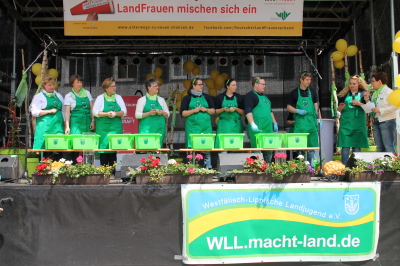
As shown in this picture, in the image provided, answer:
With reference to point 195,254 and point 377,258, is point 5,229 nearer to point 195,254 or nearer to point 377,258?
point 195,254

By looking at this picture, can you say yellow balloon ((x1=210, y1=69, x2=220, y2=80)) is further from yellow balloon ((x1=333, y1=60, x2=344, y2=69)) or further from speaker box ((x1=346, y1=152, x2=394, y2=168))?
speaker box ((x1=346, y1=152, x2=394, y2=168))

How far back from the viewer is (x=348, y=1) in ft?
23.7

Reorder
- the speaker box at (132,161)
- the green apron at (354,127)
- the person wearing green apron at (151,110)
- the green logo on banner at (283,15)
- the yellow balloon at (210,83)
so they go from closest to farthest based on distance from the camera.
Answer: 1. the speaker box at (132,161)
2. the person wearing green apron at (151,110)
3. the green apron at (354,127)
4. the green logo on banner at (283,15)
5. the yellow balloon at (210,83)

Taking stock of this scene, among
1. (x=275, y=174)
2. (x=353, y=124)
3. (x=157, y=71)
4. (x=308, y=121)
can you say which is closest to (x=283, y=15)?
(x=308, y=121)

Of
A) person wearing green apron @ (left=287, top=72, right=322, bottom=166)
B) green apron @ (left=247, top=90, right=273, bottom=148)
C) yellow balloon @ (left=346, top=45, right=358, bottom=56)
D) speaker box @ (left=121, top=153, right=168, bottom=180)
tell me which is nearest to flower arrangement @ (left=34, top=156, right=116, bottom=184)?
speaker box @ (left=121, top=153, right=168, bottom=180)

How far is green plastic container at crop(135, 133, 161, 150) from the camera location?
165 inches

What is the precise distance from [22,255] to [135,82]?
5726 millimetres

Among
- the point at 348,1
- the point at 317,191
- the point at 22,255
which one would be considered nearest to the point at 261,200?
the point at 317,191

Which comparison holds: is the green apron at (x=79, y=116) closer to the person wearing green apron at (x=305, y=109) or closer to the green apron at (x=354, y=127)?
the person wearing green apron at (x=305, y=109)

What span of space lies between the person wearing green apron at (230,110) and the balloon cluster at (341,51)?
109 inches

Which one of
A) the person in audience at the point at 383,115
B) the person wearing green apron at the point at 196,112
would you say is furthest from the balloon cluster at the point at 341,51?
the person wearing green apron at the point at 196,112

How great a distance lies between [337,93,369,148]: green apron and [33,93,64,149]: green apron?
3.62 meters

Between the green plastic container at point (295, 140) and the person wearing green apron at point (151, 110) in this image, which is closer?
the green plastic container at point (295, 140)

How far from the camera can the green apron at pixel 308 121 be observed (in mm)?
5160
